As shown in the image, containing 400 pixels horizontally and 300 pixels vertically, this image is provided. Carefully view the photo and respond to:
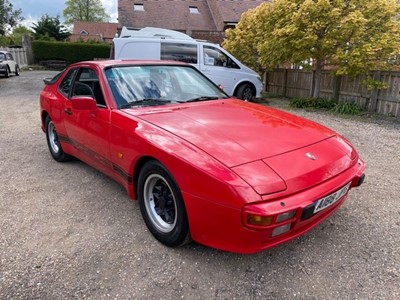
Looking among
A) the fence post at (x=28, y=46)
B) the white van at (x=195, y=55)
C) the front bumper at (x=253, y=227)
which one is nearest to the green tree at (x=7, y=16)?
the fence post at (x=28, y=46)

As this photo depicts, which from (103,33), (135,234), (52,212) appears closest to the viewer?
(135,234)

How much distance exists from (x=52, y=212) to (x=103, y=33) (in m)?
50.3

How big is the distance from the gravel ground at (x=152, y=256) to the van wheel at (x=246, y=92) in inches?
258

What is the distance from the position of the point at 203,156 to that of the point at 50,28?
114 ft

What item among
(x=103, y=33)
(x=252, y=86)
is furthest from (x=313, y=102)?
(x=103, y=33)

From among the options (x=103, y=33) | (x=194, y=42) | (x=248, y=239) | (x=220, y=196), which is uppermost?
(x=103, y=33)

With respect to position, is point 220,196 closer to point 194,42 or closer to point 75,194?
point 75,194

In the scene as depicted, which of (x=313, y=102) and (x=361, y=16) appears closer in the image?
(x=361, y=16)

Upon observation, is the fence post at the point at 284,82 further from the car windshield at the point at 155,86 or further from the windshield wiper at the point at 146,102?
the windshield wiper at the point at 146,102

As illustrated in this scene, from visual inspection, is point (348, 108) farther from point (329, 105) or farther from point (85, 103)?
point (85, 103)

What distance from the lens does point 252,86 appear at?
402 inches

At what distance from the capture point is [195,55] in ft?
31.0

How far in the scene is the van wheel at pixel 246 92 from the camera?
9.97 meters

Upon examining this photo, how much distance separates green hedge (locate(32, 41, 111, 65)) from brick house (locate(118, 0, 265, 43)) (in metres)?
4.20
